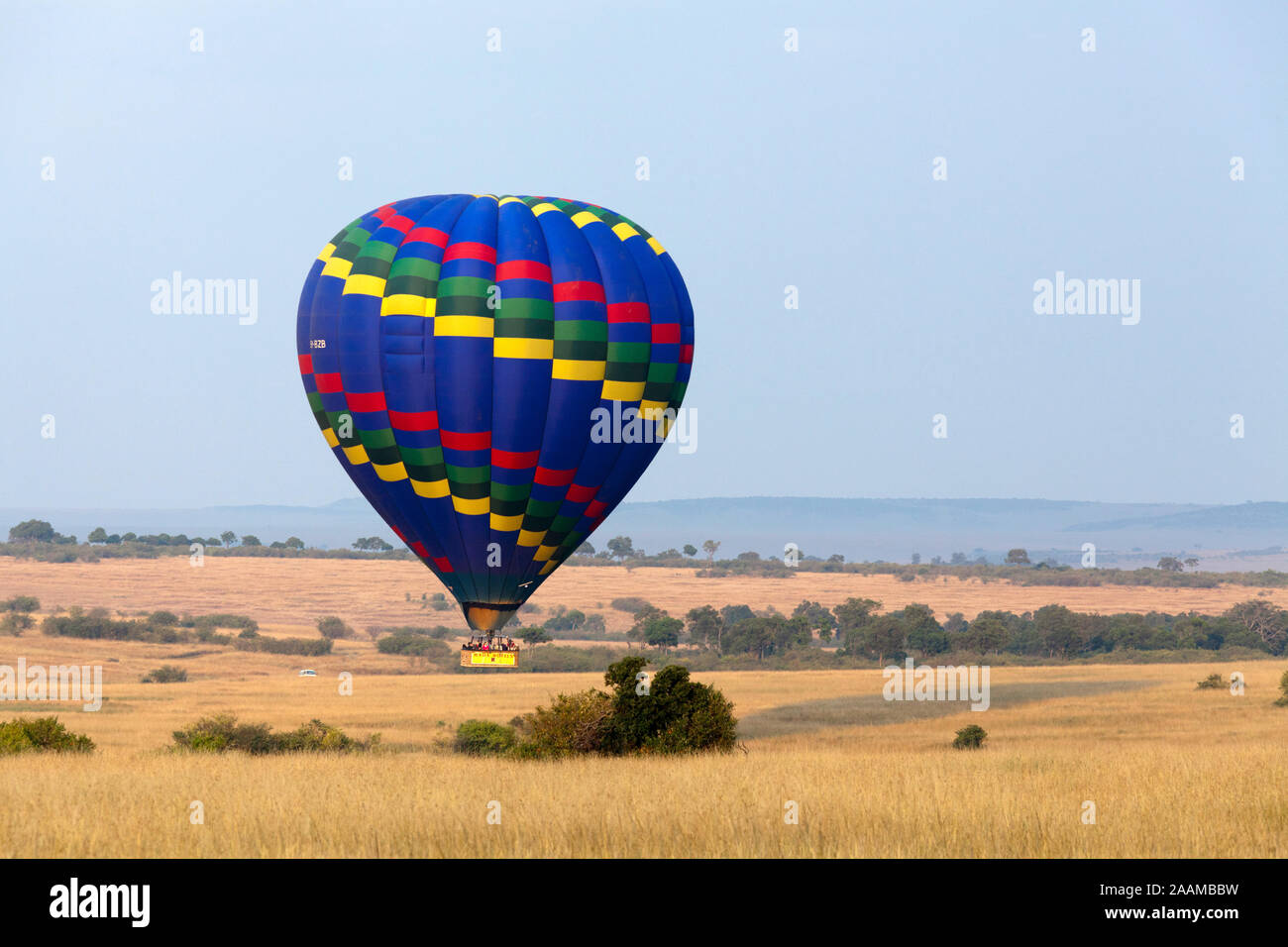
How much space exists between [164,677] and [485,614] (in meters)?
67.5

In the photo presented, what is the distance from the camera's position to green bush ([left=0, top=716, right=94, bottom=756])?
Answer: 29219mm

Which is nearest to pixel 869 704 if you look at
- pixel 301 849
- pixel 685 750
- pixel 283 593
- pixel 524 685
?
pixel 524 685

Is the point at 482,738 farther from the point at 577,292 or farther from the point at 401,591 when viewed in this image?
the point at 401,591

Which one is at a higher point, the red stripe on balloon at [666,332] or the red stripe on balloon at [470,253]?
the red stripe on balloon at [470,253]

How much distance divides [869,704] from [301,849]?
52218 mm

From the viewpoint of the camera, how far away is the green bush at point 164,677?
8575 cm

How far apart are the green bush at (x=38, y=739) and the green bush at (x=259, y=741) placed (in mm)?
3105

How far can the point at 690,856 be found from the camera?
47.4ft

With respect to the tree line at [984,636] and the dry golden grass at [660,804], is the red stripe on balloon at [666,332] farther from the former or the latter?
the tree line at [984,636]

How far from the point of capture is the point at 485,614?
25.1 metres

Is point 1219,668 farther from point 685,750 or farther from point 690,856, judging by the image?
point 690,856

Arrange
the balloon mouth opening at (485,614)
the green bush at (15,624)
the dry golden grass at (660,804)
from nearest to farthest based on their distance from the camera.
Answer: the dry golden grass at (660,804)
the balloon mouth opening at (485,614)
the green bush at (15,624)

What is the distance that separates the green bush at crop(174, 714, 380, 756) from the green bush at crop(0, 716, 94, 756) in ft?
10.2

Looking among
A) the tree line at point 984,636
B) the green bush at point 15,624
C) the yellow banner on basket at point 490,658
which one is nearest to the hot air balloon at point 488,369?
the yellow banner on basket at point 490,658
